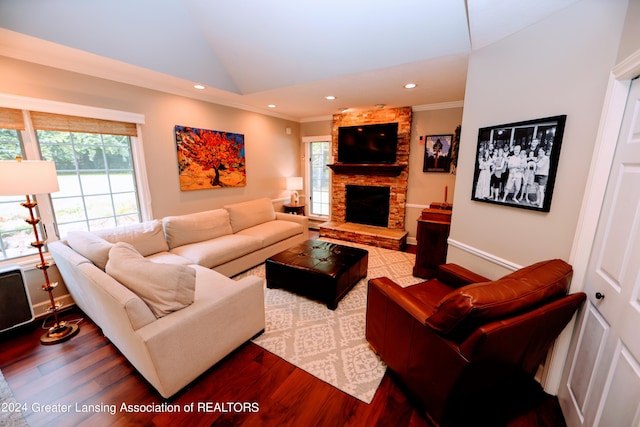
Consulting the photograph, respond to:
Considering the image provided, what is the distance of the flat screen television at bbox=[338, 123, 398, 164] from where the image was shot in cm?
451

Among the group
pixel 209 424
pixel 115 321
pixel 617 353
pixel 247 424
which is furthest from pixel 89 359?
pixel 617 353

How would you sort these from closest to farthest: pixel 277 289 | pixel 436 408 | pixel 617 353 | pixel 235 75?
pixel 617 353 < pixel 436 408 < pixel 277 289 < pixel 235 75

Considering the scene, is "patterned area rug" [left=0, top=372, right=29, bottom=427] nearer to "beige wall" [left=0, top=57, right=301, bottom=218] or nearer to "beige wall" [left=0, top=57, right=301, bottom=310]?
"beige wall" [left=0, top=57, right=301, bottom=310]

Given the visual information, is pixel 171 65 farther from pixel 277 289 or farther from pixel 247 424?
pixel 247 424

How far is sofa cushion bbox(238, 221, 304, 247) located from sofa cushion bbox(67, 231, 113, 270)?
69.3 inches

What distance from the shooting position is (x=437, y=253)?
10.2 ft

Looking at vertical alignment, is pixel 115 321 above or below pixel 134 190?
below

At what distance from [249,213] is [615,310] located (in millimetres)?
3961

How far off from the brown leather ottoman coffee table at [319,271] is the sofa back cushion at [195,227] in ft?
3.83

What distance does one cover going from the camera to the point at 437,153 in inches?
167

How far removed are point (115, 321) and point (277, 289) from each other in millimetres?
1584

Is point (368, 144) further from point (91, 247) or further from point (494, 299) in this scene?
point (91, 247)

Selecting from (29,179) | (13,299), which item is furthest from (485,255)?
(13,299)

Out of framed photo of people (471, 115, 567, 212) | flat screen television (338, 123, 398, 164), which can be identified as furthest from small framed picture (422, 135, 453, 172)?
framed photo of people (471, 115, 567, 212)
